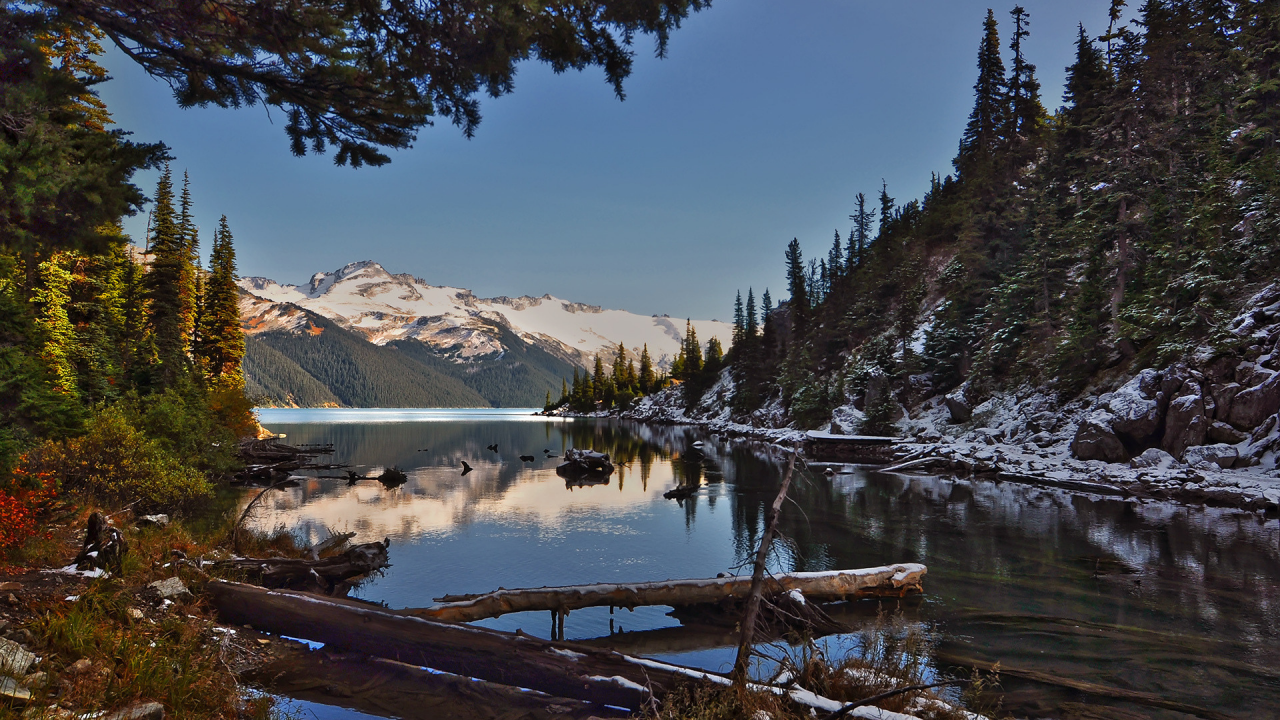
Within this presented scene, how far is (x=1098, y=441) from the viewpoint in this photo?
104ft

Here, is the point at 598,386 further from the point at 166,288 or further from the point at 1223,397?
the point at 1223,397

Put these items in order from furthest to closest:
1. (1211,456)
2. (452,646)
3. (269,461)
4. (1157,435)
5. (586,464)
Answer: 1. (586,464)
2. (269,461)
3. (1157,435)
4. (1211,456)
5. (452,646)

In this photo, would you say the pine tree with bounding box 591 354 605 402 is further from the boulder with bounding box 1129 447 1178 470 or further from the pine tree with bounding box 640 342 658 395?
the boulder with bounding box 1129 447 1178 470

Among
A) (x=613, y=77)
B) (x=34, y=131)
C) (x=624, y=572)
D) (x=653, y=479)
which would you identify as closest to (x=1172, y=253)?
(x=653, y=479)

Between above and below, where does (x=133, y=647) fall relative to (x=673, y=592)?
above

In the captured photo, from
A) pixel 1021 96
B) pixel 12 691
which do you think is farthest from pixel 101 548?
pixel 1021 96

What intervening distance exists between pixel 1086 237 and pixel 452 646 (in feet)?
164

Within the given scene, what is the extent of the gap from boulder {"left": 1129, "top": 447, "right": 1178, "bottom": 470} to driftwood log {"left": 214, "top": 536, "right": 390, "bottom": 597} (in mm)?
34988

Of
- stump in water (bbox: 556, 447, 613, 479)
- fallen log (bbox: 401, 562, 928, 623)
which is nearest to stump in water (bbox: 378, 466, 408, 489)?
stump in water (bbox: 556, 447, 613, 479)

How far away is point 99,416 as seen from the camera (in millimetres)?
18359

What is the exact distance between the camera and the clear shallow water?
1062 cm

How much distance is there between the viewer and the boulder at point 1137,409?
2919 centimetres

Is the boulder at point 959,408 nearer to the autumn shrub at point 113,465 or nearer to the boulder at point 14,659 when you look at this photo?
the autumn shrub at point 113,465

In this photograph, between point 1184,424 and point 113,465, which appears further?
A: point 1184,424
